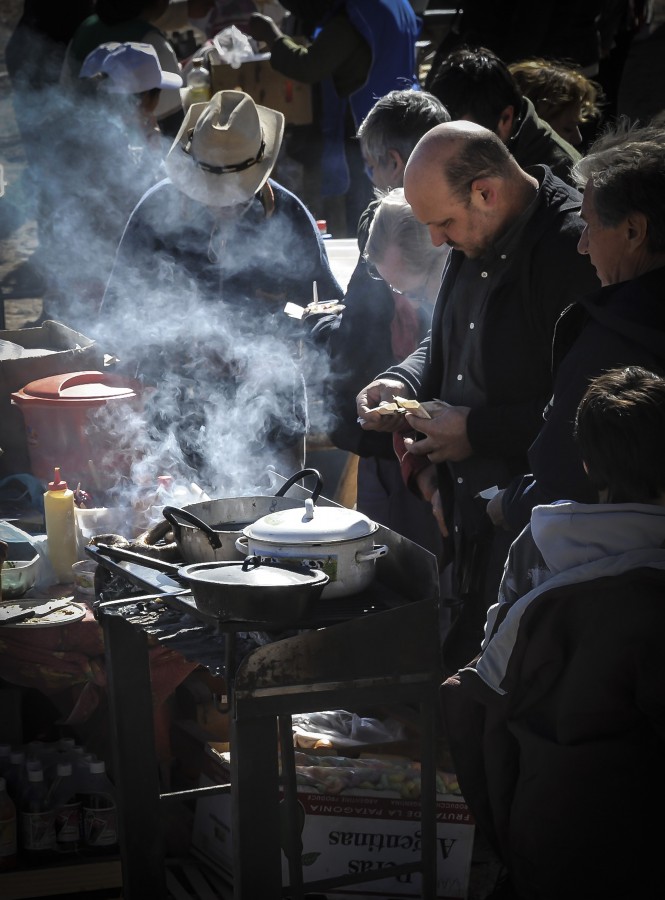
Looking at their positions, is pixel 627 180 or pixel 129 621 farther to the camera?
pixel 129 621

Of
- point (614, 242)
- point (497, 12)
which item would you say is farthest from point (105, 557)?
point (497, 12)

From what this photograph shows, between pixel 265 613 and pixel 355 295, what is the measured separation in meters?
2.23

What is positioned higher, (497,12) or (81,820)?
(497,12)

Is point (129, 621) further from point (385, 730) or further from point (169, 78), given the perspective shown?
point (169, 78)

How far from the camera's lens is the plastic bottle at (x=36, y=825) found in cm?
340

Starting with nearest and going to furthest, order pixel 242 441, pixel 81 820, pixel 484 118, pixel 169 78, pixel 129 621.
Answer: pixel 129 621, pixel 81 820, pixel 484 118, pixel 242 441, pixel 169 78

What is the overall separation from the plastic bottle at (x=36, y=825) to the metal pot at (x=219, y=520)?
1098mm

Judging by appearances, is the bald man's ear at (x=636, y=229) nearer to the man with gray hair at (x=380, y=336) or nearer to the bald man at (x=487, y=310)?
the bald man at (x=487, y=310)

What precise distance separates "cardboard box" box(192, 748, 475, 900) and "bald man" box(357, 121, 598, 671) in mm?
481

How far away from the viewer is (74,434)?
14.2ft

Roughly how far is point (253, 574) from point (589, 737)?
84cm


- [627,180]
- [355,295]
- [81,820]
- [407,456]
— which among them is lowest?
[81,820]

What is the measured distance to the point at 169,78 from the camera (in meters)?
7.19

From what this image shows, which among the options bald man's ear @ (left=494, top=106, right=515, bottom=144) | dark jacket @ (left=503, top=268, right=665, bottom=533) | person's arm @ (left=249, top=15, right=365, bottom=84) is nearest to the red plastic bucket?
bald man's ear @ (left=494, top=106, right=515, bottom=144)
